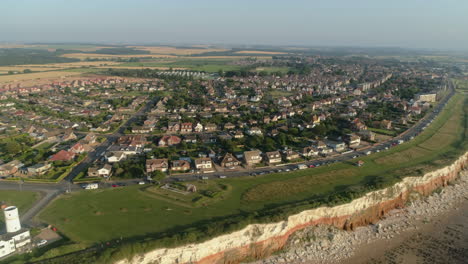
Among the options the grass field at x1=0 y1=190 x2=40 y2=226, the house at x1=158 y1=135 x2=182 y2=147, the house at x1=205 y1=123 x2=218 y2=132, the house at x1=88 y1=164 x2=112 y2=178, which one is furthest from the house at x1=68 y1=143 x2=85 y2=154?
the house at x1=205 y1=123 x2=218 y2=132

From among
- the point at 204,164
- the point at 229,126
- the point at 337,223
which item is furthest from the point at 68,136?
the point at 337,223

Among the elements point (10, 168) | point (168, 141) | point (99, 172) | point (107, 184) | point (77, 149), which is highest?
point (168, 141)

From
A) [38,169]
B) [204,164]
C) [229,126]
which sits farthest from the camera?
[229,126]

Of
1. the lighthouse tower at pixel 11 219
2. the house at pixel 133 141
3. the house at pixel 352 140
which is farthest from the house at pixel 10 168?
the house at pixel 352 140

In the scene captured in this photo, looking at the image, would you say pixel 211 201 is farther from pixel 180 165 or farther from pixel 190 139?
pixel 190 139

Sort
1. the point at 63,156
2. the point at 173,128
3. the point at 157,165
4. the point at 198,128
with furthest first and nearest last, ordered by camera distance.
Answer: the point at 198,128 → the point at 173,128 → the point at 63,156 → the point at 157,165

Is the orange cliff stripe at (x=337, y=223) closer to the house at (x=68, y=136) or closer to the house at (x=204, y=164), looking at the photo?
the house at (x=204, y=164)

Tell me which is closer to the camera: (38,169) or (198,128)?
(38,169)
